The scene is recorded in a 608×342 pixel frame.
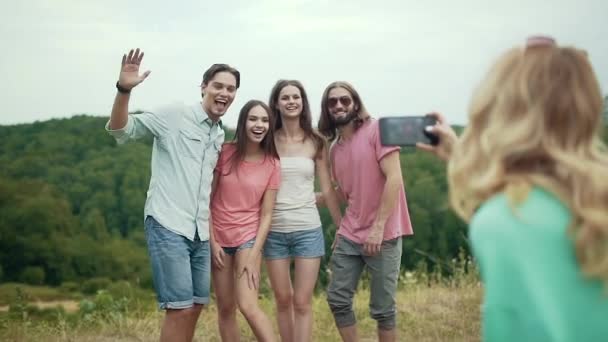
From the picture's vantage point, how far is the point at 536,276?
4.73 ft

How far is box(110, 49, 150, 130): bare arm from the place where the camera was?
384cm

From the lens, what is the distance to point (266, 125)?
4527 mm

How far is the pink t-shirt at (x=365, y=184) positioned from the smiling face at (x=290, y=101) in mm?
362

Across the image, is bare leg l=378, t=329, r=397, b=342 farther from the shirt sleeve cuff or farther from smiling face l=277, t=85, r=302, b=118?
the shirt sleeve cuff

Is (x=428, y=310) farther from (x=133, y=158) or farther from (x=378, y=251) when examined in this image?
(x=133, y=158)

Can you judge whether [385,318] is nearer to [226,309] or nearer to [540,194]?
[226,309]

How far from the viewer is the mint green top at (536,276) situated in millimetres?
1439

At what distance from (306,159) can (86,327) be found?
2673 millimetres

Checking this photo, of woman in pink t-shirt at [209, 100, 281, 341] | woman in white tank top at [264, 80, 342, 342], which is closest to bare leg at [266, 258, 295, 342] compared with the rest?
woman in white tank top at [264, 80, 342, 342]

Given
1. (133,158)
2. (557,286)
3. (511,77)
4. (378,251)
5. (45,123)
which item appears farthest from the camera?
(45,123)

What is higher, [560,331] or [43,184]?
[560,331]

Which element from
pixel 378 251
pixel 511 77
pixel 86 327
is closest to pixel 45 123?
pixel 86 327

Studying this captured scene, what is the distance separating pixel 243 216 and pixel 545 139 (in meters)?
3.07

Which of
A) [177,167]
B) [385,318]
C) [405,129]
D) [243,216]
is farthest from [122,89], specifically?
[385,318]
